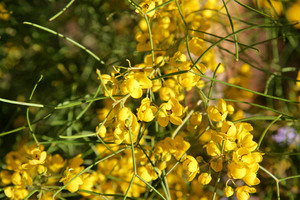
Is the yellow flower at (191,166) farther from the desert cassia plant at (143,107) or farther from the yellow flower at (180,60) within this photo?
the yellow flower at (180,60)

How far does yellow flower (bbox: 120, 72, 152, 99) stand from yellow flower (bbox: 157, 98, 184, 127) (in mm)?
57

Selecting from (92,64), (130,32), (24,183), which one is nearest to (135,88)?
(24,183)

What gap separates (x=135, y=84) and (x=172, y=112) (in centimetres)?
10

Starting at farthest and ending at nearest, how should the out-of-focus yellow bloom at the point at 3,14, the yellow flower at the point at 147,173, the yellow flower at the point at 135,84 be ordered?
the out-of-focus yellow bloom at the point at 3,14, the yellow flower at the point at 147,173, the yellow flower at the point at 135,84

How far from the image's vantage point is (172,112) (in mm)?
571

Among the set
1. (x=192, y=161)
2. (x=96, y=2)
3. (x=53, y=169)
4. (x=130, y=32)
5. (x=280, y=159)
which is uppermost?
(x=96, y=2)

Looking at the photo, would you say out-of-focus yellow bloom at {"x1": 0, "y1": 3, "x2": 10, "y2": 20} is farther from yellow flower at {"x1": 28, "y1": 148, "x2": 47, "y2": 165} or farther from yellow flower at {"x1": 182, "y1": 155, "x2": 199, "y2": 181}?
yellow flower at {"x1": 182, "y1": 155, "x2": 199, "y2": 181}

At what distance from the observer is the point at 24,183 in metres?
0.68

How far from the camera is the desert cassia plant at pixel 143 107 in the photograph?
0.57 m

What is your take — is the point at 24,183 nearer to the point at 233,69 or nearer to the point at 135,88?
the point at 135,88

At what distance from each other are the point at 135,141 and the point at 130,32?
0.77m

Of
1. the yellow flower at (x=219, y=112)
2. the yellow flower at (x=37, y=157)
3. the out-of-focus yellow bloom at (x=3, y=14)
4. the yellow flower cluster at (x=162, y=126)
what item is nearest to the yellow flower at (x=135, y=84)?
the yellow flower cluster at (x=162, y=126)

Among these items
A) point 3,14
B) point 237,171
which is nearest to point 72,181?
point 237,171

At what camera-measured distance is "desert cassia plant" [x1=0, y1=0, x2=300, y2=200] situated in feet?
1.88
